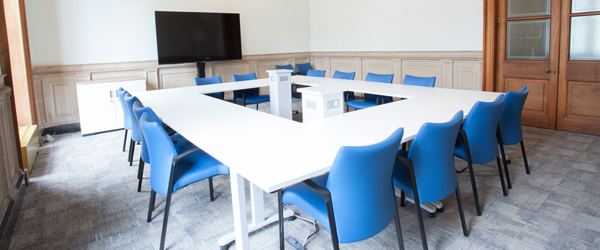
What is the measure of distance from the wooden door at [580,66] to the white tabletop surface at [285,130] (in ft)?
5.75

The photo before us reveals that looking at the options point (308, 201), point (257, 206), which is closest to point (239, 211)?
point (308, 201)

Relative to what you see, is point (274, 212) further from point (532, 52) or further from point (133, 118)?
point (532, 52)

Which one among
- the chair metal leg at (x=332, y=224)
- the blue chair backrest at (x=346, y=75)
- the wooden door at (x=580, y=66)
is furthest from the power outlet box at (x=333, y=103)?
the wooden door at (x=580, y=66)

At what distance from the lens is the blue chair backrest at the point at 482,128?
2541 mm

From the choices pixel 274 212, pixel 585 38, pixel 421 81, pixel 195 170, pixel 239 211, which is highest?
pixel 585 38

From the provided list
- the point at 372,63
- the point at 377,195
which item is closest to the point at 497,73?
the point at 372,63

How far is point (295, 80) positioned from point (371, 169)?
3.76 m

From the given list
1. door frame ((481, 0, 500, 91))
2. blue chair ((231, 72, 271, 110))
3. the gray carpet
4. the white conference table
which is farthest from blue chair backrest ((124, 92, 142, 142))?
door frame ((481, 0, 500, 91))

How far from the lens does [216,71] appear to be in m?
7.38

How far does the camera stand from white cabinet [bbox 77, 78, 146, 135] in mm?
5363

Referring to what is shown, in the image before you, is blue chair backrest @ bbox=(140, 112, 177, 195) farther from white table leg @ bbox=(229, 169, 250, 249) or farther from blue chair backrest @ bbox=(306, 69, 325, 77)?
blue chair backrest @ bbox=(306, 69, 325, 77)

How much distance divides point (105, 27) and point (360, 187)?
5.76 meters

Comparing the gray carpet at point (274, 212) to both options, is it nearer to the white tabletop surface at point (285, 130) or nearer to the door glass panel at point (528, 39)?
the white tabletop surface at point (285, 130)

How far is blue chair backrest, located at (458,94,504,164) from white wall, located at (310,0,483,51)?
340cm
